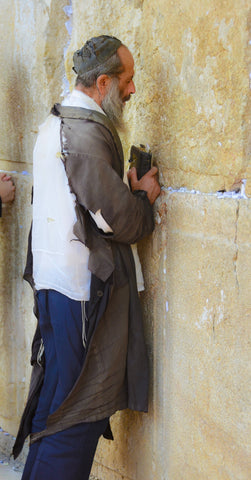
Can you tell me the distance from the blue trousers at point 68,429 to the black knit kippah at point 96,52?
36.1 inches

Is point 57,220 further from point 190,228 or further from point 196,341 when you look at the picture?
point 196,341

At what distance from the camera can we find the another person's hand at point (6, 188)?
3.30 metres

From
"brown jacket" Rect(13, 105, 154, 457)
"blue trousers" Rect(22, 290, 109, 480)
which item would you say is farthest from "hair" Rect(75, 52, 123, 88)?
"blue trousers" Rect(22, 290, 109, 480)

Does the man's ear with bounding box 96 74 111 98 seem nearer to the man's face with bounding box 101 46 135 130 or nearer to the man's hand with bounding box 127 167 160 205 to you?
the man's face with bounding box 101 46 135 130

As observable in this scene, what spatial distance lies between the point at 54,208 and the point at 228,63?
2.80 feet

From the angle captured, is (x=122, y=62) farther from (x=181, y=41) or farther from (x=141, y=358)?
(x=141, y=358)

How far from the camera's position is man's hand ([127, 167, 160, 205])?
2.50 m

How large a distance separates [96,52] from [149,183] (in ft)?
1.83

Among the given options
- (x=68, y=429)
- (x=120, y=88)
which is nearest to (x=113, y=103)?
(x=120, y=88)

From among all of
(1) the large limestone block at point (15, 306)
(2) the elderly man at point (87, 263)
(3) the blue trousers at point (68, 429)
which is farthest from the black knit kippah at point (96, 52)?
(1) the large limestone block at point (15, 306)

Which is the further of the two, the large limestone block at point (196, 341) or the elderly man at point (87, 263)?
the elderly man at point (87, 263)

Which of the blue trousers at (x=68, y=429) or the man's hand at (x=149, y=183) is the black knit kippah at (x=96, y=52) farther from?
the blue trousers at (x=68, y=429)

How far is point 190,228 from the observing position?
93.7 inches

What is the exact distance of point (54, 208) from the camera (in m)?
2.40
